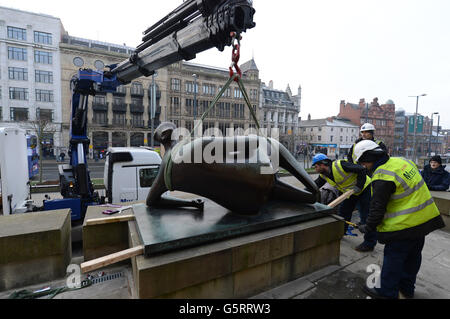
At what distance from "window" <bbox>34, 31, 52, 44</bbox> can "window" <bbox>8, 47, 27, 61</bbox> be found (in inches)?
85.7

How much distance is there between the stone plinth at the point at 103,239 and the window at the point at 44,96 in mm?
37690

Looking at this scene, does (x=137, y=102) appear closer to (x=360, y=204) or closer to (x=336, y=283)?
(x=360, y=204)

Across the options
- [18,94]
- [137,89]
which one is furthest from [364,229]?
[18,94]

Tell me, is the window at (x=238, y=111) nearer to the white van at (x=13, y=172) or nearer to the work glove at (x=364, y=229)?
the white van at (x=13, y=172)

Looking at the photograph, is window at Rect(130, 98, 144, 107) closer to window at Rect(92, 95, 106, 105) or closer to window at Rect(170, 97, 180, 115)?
window at Rect(92, 95, 106, 105)

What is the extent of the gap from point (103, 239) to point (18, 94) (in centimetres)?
3901

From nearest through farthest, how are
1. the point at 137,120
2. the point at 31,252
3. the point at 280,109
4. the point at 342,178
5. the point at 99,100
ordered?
the point at 31,252 → the point at 342,178 → the point at 99,100 → the point at 137,120 → the point at 280,109

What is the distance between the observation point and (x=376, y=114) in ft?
204

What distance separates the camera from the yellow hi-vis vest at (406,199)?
3006 mm

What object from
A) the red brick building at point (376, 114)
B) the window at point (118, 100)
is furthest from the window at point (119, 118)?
the red brick building at point (376, 114)

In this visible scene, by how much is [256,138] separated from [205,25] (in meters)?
2.05

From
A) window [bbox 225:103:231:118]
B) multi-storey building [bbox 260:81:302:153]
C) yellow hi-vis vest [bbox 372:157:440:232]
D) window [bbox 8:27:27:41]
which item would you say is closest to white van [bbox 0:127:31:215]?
yellow hi-vis vest [bbox 372:157:440:232]
